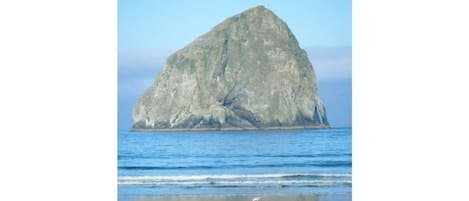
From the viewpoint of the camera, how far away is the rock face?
6.92m

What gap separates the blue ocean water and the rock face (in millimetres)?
108

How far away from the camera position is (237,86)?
697cm

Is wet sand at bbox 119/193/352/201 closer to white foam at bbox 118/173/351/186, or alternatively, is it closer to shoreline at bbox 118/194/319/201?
shoreline at bbox 118/194/319/201

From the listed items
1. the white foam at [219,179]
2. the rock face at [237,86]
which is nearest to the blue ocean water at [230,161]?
the white foam at [219,179]

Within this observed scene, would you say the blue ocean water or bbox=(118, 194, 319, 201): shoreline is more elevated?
the blue ocean water

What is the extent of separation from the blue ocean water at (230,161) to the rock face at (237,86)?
0.11 metres

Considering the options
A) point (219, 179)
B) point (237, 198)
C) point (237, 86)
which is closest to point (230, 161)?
point (219, 179)

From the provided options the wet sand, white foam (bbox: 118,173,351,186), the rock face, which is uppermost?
the rock face

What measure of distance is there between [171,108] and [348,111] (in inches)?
64.9

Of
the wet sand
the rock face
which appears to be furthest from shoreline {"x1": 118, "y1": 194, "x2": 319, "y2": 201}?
the rock face

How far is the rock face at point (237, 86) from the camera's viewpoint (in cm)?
692
